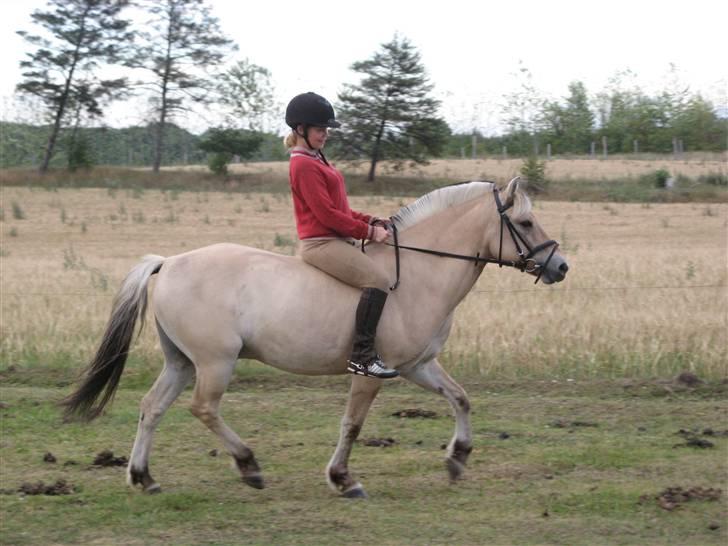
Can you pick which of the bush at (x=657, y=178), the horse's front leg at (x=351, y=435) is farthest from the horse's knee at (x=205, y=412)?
the bush at (x=657, y=178)

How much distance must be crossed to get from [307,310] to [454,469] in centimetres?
159

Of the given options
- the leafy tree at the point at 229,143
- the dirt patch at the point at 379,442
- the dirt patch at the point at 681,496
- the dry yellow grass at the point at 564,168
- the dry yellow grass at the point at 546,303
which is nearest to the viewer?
the dirt patch at the point at 681,496

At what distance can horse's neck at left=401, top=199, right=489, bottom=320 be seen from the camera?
6.62 meters

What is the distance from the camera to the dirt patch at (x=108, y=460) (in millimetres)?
7117

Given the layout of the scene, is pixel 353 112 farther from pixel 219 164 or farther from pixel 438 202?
pixel 438 202

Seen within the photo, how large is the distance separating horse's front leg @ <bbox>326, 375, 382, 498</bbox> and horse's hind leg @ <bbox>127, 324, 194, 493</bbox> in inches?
48.8

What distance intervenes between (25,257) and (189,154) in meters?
47.4

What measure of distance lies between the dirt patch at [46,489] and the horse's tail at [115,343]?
0.60m

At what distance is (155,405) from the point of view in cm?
662

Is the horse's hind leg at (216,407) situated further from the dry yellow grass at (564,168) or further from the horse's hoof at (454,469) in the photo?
the dry yellow grass at (564,168)

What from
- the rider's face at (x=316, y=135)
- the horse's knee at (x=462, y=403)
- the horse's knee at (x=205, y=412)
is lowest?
the horse's knee at (x=462, y=403)

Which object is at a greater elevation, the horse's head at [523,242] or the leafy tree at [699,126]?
the leafy tree at [699,126]

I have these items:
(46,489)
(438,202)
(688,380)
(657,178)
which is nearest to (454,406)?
(438,202)

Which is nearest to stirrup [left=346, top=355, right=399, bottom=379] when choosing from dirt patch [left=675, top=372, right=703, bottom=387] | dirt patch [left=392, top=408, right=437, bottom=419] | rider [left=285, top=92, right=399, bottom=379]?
rider [left=285, top=92, right=399, bottom=379]
